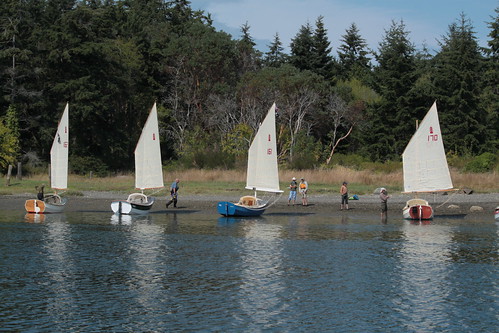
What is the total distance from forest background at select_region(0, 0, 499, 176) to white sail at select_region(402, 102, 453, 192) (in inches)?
1088

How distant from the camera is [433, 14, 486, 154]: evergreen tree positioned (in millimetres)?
90000

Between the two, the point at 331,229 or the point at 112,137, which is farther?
the point at 112,137

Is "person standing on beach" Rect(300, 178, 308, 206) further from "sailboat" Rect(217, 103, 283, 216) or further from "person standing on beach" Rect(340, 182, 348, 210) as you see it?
"sailboat" Rect(217, 103, 283, 216)

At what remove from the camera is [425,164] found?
157 feet

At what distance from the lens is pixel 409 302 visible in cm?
2459

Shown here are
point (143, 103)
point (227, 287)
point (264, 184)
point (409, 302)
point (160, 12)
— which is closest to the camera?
point (409, 302)

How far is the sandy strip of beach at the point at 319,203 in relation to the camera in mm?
53281

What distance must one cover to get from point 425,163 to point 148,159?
2009 cm

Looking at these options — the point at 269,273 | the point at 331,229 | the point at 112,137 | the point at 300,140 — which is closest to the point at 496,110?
the point at 300,140

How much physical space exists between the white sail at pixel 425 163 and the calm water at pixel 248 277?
3648mm

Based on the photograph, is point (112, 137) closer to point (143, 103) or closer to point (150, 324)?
point (143, 103)

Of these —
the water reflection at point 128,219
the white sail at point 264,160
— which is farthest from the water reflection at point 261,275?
the water reflection at point 128,219

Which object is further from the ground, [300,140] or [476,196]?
[300,140]

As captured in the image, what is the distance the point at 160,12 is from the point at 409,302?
110 m
